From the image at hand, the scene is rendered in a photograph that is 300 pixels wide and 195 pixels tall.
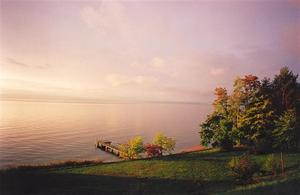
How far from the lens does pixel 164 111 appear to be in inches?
734

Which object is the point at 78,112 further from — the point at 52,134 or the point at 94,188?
the point at 94,188

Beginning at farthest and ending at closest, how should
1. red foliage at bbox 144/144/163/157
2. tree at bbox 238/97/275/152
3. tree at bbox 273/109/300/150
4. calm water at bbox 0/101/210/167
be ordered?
red foliage at bbox 144/144/163/157 → calm water at bbox 0/101/210/167 → tree at bbox 238/97/275/152 → tree at bbox 273/109/300/150

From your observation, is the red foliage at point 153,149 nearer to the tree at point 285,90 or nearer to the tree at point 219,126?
the tree at point 219,126

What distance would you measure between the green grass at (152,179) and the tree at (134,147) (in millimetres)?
3786

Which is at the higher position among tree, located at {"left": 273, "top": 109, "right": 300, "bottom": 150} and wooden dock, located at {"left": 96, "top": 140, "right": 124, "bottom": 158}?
→ tree, located at {"left": 273, "top": 109, "right": 300, "bottom": 150}

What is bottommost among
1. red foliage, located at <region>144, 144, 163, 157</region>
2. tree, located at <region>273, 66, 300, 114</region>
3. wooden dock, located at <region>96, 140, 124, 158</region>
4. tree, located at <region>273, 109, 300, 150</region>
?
wooden dock, located at <region>96, 140, 124, 158</region>

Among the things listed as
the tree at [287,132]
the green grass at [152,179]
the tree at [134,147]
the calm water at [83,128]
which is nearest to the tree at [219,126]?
the calm water at [83,128]

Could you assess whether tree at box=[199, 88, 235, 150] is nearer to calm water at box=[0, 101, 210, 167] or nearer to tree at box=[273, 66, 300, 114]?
calm water at box=[0, 101, 210, 167]

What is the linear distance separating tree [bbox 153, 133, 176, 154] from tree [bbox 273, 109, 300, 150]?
6.99 m

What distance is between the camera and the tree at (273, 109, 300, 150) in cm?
1563

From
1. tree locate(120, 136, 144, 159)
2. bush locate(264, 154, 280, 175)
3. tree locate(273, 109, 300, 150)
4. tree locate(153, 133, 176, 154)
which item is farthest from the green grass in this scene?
tree locate(120, 136, 144, 159)

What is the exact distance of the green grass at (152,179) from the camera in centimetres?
1102

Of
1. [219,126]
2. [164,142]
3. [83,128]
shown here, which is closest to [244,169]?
[219,126]

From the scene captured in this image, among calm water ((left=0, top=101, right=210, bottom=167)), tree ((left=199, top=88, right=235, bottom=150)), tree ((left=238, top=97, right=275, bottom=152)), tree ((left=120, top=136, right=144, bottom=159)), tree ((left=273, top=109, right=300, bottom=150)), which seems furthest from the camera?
tree ((left=120, top=136, right=144, bottom=159))
